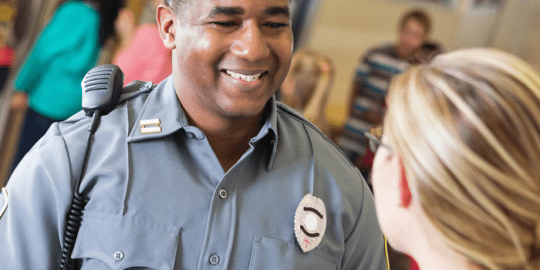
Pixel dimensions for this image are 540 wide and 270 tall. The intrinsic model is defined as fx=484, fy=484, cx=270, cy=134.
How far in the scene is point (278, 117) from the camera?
1216mm

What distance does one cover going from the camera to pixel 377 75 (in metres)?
3.77

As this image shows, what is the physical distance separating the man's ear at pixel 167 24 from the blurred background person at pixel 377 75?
2.76m

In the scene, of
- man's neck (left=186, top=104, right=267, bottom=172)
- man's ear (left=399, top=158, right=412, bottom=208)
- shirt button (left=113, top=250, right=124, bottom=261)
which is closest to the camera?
man's ear (left=399, top=158, right=412, bottom=208)

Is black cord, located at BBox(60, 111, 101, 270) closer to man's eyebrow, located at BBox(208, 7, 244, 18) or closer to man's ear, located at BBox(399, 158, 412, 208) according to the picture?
man's eyebrow, located at BBox(208, 7, 244, 18)

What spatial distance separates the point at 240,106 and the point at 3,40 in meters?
2.38

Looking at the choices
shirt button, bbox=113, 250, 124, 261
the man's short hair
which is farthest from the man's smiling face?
the man's short hair

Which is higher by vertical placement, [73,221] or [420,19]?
[420,19]

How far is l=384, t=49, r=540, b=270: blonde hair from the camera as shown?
705 mm

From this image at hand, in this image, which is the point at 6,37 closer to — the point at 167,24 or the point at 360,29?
the point at 167,24

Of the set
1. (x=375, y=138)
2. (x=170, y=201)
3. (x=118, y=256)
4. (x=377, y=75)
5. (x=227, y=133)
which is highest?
(x=375, y=138)

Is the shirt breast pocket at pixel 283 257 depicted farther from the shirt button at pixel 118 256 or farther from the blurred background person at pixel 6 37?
the blurred background person at pixel 6 37

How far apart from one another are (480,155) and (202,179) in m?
0.58

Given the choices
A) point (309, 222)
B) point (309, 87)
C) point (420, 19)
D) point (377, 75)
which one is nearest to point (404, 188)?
point (309, 222)

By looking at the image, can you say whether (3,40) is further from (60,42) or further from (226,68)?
(226,68)
